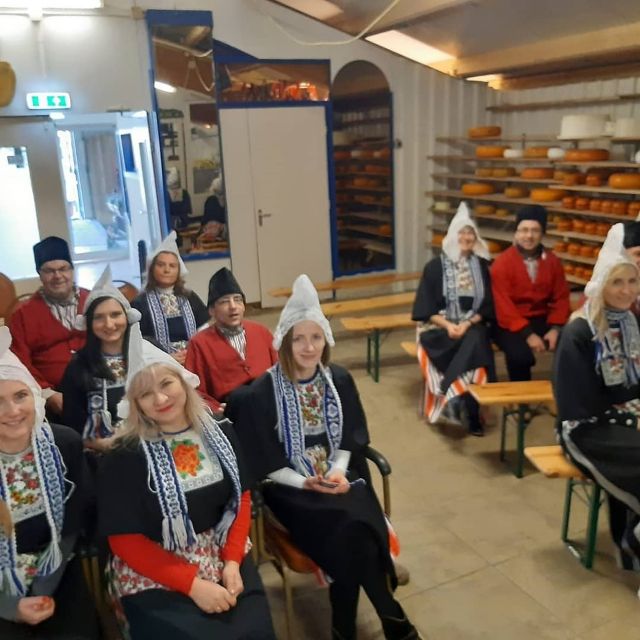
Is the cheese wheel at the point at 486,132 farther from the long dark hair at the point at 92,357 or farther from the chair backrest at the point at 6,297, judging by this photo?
the long dark hair at the point at 92,357

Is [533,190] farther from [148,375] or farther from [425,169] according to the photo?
[148,375]

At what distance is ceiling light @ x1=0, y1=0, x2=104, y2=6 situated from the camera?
17.4 feet

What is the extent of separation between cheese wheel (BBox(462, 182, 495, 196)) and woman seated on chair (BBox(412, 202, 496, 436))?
2.48 m

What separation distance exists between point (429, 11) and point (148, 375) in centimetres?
362

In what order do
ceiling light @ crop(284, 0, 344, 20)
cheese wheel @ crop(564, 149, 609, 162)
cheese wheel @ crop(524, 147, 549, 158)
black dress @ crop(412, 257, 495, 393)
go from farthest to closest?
ceiling light @ crop(284, 0, 344, 20) → cheese wheel @ crop(524, 147, 549, 158) → cheese wheel @ crop(564, 149, 609, 162) → black dress @ crop(412, 257, 495, 393)

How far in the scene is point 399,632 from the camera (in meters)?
2.18

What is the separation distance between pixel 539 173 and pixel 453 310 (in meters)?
2.38

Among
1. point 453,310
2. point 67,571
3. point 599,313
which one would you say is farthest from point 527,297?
point 67,571

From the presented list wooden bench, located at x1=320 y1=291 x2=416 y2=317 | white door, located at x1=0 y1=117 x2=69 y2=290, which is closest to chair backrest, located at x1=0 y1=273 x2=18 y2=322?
white door, located at x1=0 y1=117 x2=69 y2=290

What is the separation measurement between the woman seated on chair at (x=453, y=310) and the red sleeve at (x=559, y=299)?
458 millimetres

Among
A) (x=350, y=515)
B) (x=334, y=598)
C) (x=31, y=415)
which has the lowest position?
(x=334, y=598)

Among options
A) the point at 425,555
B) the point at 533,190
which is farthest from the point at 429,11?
the point at 425,555

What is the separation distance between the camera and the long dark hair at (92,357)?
264 cm

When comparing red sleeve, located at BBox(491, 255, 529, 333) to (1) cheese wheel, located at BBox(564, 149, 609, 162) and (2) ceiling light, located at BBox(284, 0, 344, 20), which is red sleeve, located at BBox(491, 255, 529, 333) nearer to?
(1) cheese wheel, located at BBox(564, 149, 609, 162)
